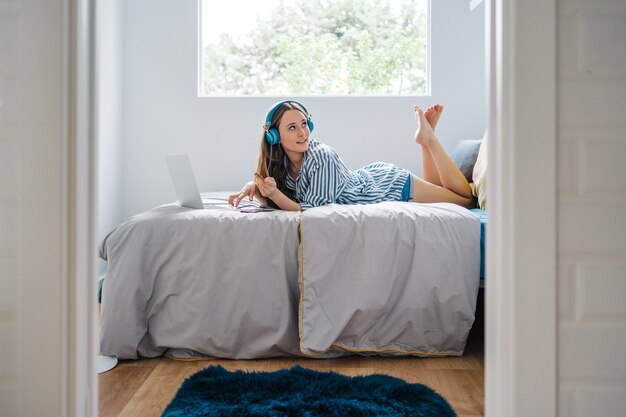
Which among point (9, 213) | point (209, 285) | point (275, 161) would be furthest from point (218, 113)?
point (9, 213)

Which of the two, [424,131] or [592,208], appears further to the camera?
[424,131]

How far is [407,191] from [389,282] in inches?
29.1

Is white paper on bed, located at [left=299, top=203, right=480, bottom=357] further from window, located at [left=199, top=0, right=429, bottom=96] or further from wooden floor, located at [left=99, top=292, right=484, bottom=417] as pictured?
window, located at [left=199, top=0, right=429, bottom=96]

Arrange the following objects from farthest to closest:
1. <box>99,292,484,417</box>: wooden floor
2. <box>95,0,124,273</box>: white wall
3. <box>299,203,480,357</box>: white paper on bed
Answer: <box>95,0,124,273</box>: white wall → <box>299,203,480,357</box>: white paper on bed → <box>99,292,484,417</box>: wooden floor

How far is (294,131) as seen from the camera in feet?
8.07

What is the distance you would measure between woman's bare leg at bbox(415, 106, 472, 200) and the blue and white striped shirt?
0.17 meters

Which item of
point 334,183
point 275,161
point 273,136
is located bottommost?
point 334,183

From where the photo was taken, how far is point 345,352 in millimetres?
2172

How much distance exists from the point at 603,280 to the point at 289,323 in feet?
→ 4.20

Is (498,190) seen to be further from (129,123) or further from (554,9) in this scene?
(129,123)

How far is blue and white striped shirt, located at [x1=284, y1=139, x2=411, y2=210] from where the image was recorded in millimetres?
2426

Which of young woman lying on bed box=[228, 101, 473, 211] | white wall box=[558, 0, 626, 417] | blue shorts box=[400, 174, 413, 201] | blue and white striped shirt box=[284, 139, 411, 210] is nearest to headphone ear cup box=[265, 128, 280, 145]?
young woman lying on bed box=[228, 101, 473, 211]

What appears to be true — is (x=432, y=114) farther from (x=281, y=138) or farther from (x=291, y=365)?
(x=291, y=365)

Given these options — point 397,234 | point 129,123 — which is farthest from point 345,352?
point 129,123
